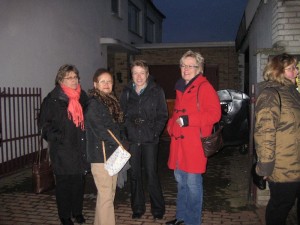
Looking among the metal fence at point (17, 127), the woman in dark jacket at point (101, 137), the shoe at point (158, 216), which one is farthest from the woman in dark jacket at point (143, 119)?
the metal fence at point (17, 127)

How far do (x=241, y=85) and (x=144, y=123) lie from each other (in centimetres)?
A: 1248

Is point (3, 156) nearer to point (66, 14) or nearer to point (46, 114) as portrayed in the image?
point (46, 114)

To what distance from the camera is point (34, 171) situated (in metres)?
4.07

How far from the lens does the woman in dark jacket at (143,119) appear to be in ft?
13.3

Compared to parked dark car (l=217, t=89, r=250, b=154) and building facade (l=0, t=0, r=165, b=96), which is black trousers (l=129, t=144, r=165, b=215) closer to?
parked dark car (l=217, t=89, r=250, b=154)

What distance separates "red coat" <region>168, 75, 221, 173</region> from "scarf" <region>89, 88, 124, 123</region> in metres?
0.67

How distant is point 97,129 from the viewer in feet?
11.4

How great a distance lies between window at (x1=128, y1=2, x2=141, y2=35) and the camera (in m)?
17.5

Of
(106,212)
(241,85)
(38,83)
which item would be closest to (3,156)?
(38,83)

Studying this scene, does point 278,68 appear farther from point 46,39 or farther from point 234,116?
point 46,39

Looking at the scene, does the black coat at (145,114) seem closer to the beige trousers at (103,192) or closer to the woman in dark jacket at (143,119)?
the woman in dark jacket at (143,119)

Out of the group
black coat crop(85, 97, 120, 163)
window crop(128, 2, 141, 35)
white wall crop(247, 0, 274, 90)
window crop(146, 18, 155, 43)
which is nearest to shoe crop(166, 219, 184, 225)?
black coat crop(85, 97, 120, 163)

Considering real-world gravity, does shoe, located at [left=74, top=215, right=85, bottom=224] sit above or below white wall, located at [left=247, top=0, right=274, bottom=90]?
Result: below

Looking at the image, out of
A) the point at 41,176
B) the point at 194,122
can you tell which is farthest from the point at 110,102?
the point at 41,176
